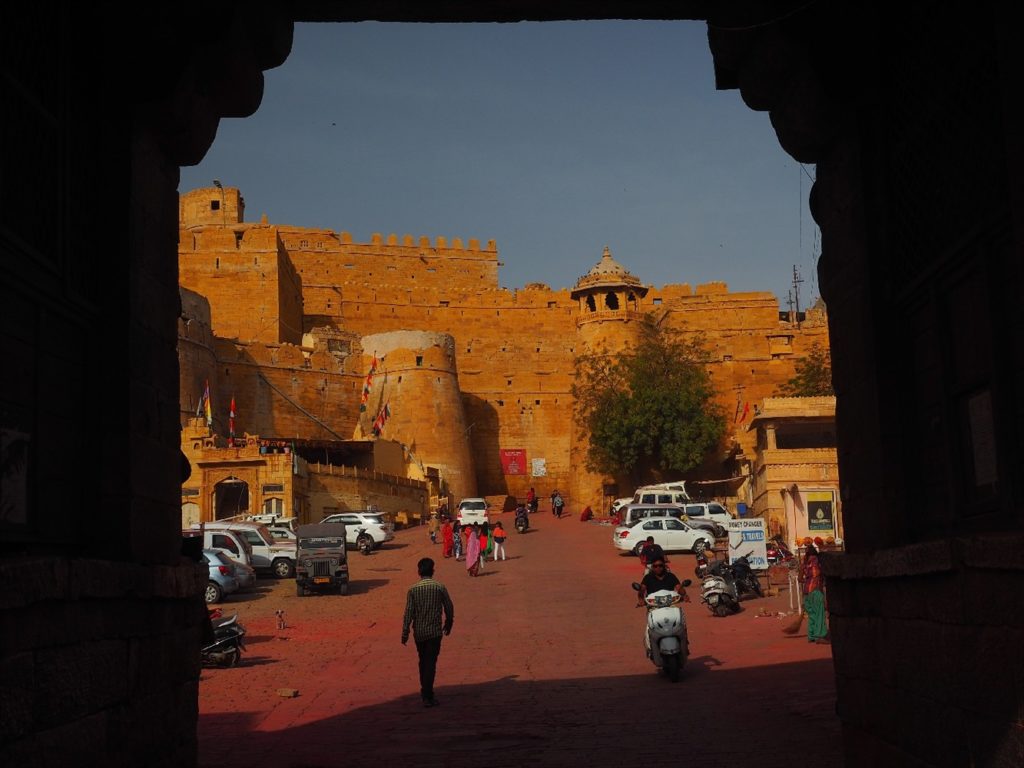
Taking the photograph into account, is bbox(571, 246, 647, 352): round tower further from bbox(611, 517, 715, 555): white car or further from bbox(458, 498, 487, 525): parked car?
bbox(611, 517, 715, 555): white car

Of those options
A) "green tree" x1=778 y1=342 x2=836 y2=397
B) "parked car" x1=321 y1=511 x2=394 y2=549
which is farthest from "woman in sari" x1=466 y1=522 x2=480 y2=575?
"green tree" x1=778 y1=342 x2=836 y2=397

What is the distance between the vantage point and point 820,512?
104 ft

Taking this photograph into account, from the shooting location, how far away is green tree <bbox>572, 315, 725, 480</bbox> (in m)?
49.1

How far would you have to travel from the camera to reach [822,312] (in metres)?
71.5

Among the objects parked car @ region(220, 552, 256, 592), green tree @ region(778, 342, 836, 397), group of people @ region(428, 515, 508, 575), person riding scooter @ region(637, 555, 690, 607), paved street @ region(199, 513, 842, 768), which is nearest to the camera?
paved street @ region(199, 513, 842, 768)

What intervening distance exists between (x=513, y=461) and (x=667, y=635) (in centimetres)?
5159

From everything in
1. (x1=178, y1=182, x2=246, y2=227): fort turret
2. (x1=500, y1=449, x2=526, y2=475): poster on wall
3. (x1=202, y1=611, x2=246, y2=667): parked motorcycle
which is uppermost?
(x1=178, y1=182, x2=246, y2=227): fort turret

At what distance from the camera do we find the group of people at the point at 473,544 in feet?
84.6

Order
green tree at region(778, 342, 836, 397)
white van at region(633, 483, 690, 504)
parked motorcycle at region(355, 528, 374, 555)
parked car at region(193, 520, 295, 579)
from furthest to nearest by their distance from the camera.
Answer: green tree at region(778, 342, 836, 397), white van at region(633, 483, 690, 504), parked motorcycle at region(355, 528, 374, 555), parked car at region(193, 520, 295, 579)

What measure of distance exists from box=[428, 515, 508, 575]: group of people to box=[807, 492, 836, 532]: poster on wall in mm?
7706

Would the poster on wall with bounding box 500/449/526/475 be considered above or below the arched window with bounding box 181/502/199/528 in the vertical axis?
above

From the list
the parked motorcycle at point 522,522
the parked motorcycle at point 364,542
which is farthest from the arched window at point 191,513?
the parked motorcycle at point 522,522

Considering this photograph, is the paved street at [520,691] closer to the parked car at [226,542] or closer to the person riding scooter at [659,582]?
the person riding scooter at [659,582]

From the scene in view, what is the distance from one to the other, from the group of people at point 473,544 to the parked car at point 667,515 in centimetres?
330
